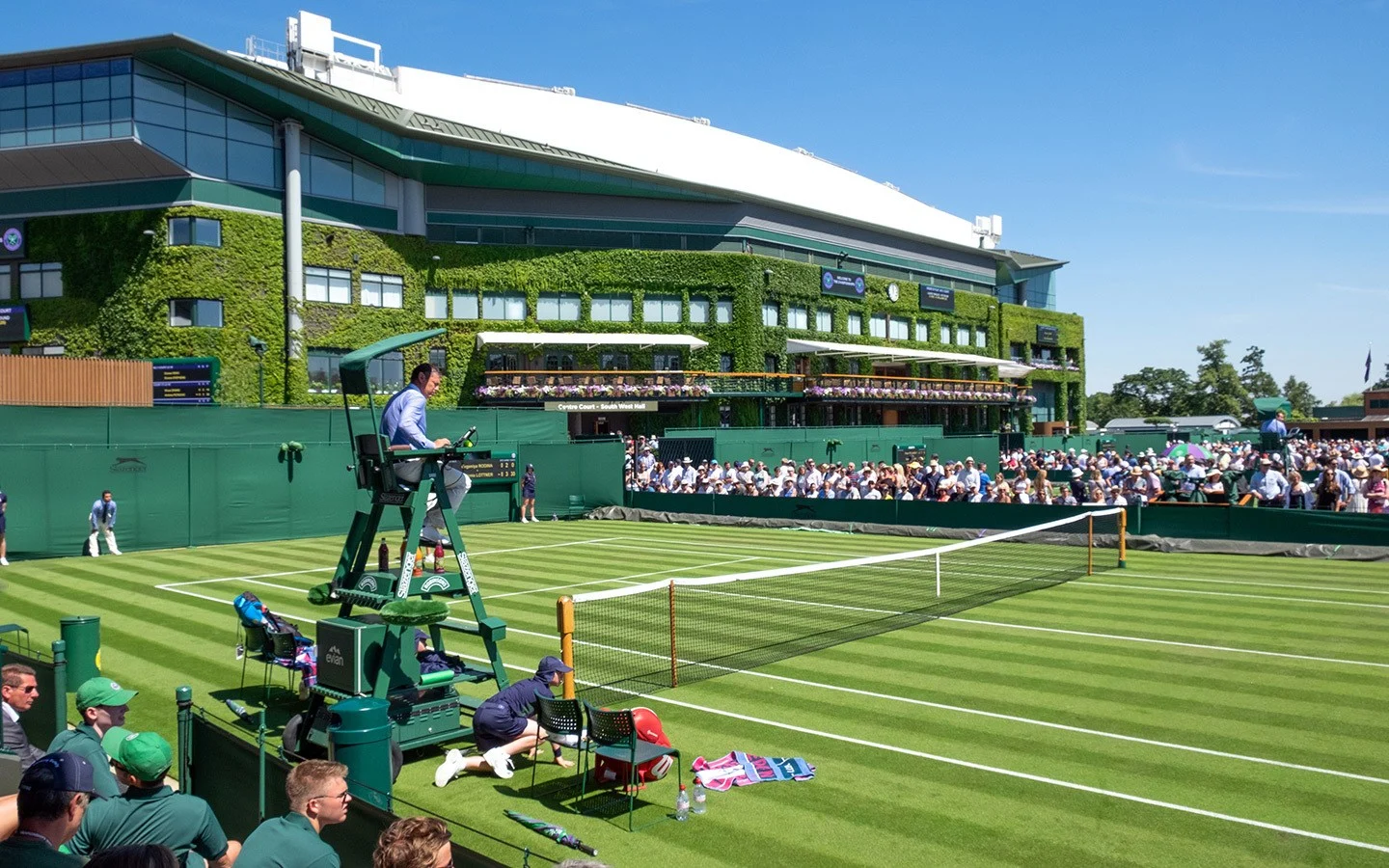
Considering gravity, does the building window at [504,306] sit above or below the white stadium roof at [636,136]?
below

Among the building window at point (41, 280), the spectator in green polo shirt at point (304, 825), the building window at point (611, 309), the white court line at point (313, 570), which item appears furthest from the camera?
the building window at point (611, 309)

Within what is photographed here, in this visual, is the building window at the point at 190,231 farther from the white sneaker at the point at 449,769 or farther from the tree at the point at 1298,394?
the tree at the point at 1298,394

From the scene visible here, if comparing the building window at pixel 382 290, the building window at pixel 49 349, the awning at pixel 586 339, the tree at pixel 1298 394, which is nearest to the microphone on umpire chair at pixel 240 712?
the building window at pixel 382 290

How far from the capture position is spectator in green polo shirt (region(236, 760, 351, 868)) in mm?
4977

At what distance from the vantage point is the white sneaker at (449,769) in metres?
9.23

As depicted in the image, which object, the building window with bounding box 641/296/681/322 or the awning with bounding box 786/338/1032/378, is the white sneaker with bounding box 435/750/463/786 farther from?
the awning with bounding box 786/338/1032/378

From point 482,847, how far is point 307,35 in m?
54.7

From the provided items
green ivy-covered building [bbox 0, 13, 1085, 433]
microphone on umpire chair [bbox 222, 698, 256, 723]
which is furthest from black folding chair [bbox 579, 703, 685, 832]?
green ivy-covered building [bbox 0, 13, 1085, 433]

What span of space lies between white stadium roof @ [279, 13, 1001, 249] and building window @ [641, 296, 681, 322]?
719 centimetres

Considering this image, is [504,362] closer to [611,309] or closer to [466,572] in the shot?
[611,309]

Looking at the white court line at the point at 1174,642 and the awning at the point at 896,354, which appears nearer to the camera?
the white court line at the point at 1174,642

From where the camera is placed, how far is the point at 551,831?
23.6 feet

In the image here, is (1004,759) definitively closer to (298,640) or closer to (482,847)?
(482,847)

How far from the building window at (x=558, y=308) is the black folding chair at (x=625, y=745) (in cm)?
5087
